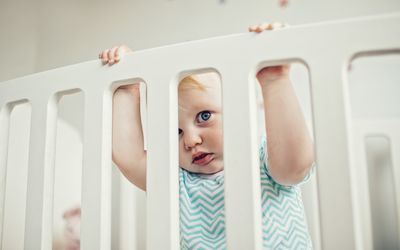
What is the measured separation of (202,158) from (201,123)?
7 centimetres

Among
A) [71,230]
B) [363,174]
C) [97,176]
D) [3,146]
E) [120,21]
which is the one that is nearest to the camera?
[97,176]

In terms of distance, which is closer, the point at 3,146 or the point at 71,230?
the point at 3,146

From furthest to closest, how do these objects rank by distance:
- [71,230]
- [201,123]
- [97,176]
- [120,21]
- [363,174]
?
1. [120,21]
2. [363,174]
3. [71,230]
4. [201,123]
5. [97,176]

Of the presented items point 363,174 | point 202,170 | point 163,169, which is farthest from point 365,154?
point 163,169

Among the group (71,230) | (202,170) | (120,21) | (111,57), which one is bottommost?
(71,230)

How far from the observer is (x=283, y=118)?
0.45 meters

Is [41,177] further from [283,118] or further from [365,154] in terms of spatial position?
[365,154]

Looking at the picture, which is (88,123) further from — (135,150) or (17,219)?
(17,219)

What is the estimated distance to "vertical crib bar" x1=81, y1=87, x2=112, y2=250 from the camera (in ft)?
1.56

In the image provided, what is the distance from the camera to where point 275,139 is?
1.55 ft

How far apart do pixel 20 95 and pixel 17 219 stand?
1.29 ft

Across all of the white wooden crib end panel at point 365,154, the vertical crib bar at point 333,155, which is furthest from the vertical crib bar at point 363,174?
the vertical crib bar at point 333,155

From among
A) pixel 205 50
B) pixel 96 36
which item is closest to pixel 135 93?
pixel 205 50

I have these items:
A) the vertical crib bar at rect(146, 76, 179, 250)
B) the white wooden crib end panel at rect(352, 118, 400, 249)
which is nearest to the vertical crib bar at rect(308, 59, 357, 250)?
the vertical crib bar at rect(146, 76, 179, 250)
